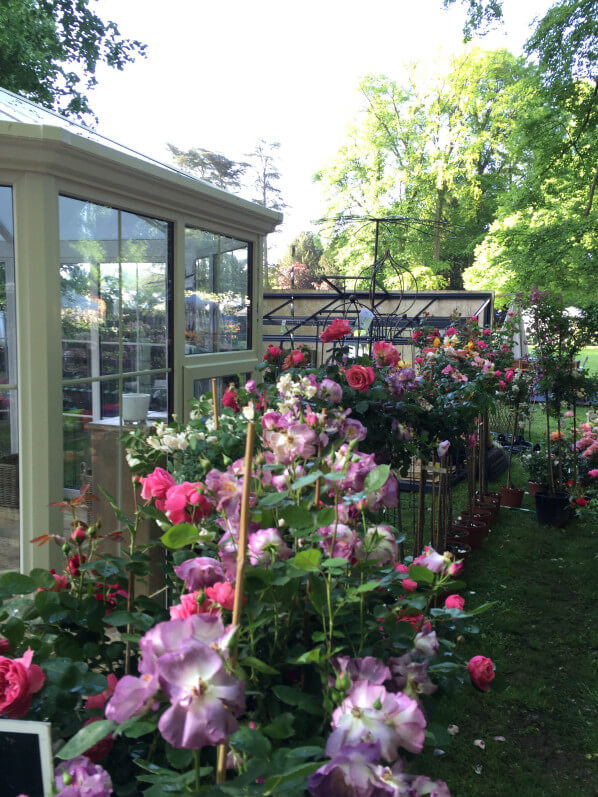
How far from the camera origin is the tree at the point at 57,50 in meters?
9.19

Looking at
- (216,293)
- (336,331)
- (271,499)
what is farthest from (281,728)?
(216,293)

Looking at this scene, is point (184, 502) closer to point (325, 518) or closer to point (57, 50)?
point (325, 518)

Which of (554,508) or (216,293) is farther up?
(216,293)

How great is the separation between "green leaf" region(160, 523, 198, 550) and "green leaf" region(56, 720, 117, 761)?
213 mm

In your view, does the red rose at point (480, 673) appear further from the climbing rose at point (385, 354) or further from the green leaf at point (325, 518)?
the climbing rose at point (385, 354)

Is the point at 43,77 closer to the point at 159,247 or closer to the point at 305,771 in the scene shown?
the point at 159,247

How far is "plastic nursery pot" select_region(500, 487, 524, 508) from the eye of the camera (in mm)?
7176

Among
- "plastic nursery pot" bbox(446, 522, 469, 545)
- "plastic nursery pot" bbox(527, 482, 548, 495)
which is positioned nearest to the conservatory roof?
"plastic nursery pot" bbox(446, 522, 469, 545)

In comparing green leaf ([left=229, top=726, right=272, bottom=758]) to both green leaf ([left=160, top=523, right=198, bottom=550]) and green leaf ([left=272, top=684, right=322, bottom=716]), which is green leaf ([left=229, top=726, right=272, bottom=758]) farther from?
green leaf ([left=160, top=523, right=198, bottom=550])

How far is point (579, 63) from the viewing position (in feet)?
24.3

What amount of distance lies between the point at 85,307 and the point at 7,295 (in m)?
0.32

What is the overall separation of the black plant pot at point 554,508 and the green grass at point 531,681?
1.24ft

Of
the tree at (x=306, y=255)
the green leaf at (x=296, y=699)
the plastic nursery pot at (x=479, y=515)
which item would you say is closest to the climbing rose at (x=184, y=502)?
the green leaf at (x=296, y=699)

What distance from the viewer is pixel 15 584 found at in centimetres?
99
